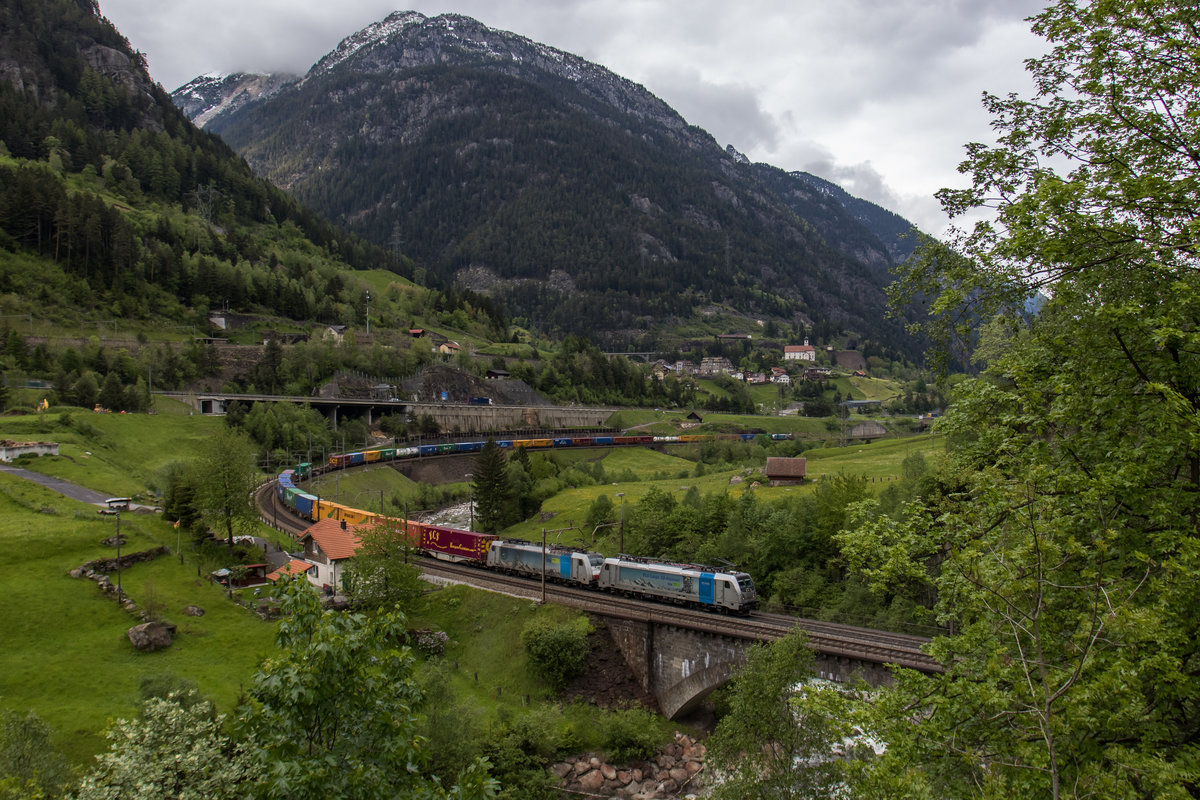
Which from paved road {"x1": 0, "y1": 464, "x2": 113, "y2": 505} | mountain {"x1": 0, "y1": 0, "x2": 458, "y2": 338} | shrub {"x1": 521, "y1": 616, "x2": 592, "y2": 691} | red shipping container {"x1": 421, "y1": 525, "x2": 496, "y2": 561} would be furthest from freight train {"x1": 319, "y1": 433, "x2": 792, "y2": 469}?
shrub {"x1": 521, "y1": 616, "x2": 592, "y2": 691}

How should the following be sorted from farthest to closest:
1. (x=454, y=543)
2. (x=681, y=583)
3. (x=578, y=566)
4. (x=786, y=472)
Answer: (x=786, y=472) < (x=454, y=543) < (x=578, y=566) < (x=681, y=583)

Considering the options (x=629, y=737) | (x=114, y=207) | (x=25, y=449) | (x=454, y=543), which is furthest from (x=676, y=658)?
(x=114, y=207)

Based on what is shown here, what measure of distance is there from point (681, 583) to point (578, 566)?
8.64 metres

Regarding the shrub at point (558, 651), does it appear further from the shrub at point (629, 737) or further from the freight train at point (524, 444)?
the freight train at point (524, 444)

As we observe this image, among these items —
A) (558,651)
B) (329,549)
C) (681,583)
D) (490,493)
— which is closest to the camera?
(558,651)

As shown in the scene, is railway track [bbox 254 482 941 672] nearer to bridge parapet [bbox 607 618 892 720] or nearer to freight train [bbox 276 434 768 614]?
bridge parapet [bbox 607 618 892 720]

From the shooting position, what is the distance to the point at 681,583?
138 feet

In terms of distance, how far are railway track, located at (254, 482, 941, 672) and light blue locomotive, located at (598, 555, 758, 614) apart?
662 mm

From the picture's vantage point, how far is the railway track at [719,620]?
31172mm

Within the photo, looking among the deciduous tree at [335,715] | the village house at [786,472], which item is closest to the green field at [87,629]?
the deciduous tree at [335,715]

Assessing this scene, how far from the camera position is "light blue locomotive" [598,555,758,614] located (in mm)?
40125

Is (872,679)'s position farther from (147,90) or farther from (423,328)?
(147,90)

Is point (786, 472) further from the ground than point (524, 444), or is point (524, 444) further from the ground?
point (786, 472)

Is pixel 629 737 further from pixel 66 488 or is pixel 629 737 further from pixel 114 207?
pixel 114 207
